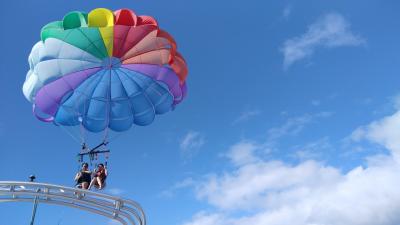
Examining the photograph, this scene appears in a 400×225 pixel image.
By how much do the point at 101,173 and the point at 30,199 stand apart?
3013mm

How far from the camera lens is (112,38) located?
607 inches

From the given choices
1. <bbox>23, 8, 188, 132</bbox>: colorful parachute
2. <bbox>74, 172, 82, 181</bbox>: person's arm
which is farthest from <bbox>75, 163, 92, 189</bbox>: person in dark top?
<bbox>23, 8, 188, 132</bbox>: colorful parachute

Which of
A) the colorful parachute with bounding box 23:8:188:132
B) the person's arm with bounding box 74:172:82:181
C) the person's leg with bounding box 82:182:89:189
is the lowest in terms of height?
the person's leg with bounding box 82:182:89:189

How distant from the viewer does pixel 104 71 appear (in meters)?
16.5

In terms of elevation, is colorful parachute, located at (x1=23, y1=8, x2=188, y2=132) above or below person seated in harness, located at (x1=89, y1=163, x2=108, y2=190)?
above

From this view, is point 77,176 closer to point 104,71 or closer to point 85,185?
point 85,185

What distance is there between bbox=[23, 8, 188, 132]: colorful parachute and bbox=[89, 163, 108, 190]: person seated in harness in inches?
106

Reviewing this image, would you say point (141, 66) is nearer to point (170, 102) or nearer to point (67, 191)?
point (170, 102)

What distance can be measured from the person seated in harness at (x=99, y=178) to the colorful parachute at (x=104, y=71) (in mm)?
2687

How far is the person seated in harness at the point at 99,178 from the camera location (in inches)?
538

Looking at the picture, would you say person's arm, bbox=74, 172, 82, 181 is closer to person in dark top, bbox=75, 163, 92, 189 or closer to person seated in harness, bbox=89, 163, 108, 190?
person in dark top, bbox=75, 163, 92, 189

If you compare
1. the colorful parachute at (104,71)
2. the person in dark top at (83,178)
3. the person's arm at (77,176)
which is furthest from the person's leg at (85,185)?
the colorful parachute at (104,71)

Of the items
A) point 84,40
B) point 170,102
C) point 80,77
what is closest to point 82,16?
point 84,40

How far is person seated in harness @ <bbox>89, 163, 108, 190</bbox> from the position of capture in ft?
44.8
